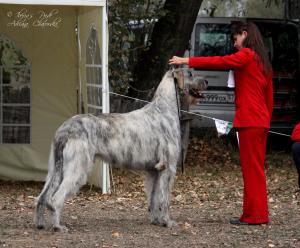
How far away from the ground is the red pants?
0.59 ft

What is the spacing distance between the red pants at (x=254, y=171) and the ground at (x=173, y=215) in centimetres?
18

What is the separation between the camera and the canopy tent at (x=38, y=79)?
11.1 meters

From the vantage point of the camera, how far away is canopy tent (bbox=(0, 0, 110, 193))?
437 inches

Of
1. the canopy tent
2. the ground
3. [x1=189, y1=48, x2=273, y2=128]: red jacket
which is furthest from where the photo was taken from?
the canopy tent

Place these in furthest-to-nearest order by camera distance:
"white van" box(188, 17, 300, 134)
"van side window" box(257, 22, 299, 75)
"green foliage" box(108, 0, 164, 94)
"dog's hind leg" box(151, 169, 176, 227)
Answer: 1. "van side window" box(257, 22, 299, 75)
2. "white van" box(188, 17, 300, 134)
3. "green foliage" box(108, 0, 164, 94)
4. "dog's hind leg" box(151, 169, 176, 227)

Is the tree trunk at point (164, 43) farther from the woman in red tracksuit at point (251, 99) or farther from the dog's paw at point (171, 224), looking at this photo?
the dog's paw at point (171, 224)

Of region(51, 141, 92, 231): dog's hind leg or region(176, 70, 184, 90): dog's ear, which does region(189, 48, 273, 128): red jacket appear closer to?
region(176, 70, 184, 90): dog's ear

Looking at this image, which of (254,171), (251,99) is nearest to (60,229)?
(254,171)

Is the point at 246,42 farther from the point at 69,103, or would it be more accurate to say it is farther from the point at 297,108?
the point at 297,108

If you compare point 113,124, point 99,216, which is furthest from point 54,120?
point 113,124

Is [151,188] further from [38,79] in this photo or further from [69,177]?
[38,79]

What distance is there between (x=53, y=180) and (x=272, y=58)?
25.3 feet

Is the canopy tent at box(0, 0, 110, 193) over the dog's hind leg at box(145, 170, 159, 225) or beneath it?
over

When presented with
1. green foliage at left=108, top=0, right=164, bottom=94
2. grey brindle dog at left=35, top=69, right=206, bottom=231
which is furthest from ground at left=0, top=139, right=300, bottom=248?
green foliage at left=108, top=0, right=164, bottom=94
